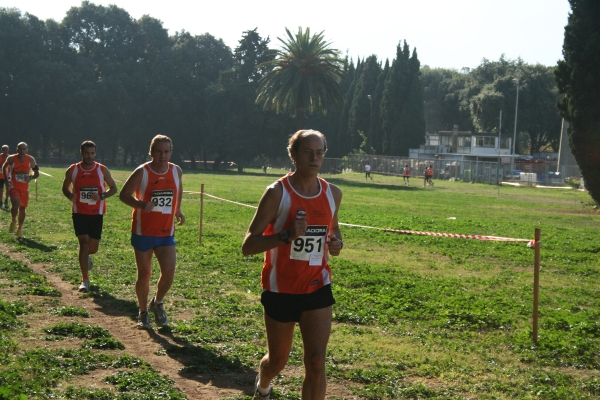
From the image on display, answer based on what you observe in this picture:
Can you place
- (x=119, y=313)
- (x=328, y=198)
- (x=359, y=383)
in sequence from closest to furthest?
1. (x=328, y=198)
2. (x=359, y=383)
3. (x=119, y=313)

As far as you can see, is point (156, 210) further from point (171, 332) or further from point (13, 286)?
point (13, 286)

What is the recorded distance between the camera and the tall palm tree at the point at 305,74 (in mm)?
63875

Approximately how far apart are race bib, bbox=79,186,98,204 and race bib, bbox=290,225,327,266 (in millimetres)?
6508

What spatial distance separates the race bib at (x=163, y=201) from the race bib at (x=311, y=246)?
3.66 metres

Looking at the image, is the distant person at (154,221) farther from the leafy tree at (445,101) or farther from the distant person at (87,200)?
the leafy tree at (445,101)

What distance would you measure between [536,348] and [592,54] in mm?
24602

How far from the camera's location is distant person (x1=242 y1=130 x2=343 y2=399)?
502 centimetres

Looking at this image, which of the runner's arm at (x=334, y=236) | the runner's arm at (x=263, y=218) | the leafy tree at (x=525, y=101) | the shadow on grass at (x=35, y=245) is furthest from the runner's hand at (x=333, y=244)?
the leafy tree at (x=525, y=101)

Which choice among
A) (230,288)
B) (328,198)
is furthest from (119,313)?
(328,198)

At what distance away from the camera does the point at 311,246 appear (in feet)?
16.7

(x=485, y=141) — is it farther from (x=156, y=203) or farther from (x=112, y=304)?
(x=156, y=203)

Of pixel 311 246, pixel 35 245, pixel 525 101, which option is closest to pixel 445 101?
pixel 525 101

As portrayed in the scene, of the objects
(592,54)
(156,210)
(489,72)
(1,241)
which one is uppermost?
(489,72)

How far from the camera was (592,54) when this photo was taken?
29562mm
